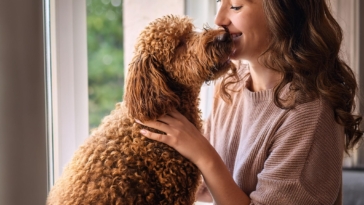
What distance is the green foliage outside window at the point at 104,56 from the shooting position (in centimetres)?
156

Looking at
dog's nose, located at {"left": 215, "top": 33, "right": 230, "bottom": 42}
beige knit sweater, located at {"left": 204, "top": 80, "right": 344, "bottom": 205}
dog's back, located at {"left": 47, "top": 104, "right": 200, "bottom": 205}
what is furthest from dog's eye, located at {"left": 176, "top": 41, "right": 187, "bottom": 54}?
beige knit sweater, located at {"left": 204, "top": 80, "right": 344, "bottom": 205}

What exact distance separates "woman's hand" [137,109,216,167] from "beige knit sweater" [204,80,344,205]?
0.20 m

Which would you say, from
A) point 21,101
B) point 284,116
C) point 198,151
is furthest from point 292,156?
point 21,101

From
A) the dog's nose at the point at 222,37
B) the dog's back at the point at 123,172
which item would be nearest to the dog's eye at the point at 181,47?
the dog's nose at the point at 222,37

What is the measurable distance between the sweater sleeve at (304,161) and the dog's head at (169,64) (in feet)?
0.94

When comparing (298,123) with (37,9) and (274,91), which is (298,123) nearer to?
(274,91)

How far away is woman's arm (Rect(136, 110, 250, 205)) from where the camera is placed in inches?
49.3

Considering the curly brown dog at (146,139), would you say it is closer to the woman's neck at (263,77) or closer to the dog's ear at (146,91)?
the dog's ear at (146,91)

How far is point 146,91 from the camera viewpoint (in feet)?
3.96

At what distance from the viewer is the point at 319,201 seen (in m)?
1.32

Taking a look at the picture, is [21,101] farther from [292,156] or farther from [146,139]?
[292,156]

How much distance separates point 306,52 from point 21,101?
89 cm

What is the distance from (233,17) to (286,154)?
0.46m

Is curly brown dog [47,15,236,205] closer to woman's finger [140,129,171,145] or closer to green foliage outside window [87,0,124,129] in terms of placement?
woman's finger [140,129,171,145]
